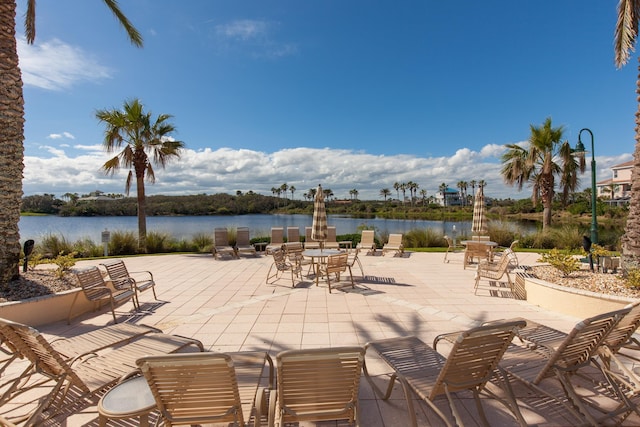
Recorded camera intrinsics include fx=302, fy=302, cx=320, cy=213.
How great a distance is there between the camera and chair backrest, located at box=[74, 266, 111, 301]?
181 inches

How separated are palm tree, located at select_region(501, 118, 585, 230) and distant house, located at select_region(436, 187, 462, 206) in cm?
7412

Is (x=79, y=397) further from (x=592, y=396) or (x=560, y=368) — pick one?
(x=592, y=396)

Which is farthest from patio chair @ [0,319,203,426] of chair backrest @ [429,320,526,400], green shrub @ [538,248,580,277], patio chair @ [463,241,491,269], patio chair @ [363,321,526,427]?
patio chair @ [463,241,491,269]

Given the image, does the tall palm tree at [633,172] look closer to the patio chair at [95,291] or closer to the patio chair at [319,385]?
the patio chair at [319,385]

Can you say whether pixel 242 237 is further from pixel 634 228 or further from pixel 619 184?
pixel 619 184

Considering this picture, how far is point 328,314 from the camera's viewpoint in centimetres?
474

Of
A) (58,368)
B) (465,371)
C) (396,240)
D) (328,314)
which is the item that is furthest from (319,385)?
(396,240)

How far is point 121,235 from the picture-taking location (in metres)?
11.4

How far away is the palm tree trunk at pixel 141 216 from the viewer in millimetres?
11695

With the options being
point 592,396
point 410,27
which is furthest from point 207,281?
point 410,27

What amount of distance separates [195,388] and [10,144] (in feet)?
18.2

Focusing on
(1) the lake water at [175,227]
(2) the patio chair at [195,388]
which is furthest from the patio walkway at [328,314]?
(1) the lake water at [175,227]

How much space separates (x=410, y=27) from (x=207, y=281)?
11594mm

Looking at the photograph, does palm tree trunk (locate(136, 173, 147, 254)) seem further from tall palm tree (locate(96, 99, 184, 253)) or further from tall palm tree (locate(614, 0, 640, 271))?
tall palm tree (locate(614, 0, 640, 271))
